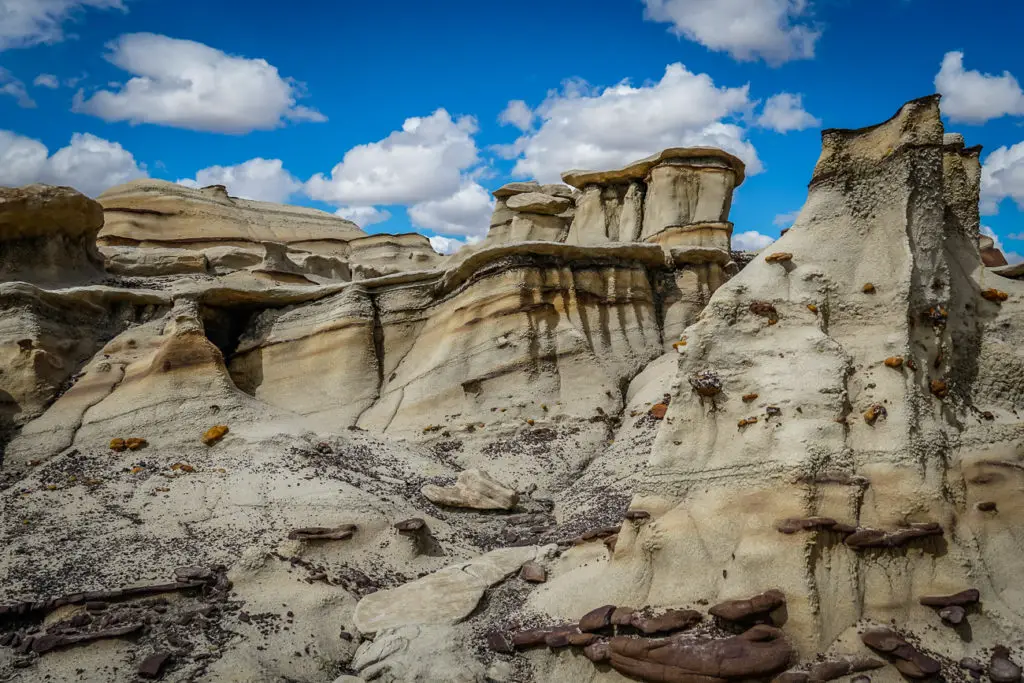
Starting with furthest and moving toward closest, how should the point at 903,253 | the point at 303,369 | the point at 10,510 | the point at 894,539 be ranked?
the point at 303,369, the point at 10,510, the point at 903,253, the point at 894,539

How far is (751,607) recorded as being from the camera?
16.0ft

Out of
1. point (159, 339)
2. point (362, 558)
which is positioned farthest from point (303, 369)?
point (362, 558)

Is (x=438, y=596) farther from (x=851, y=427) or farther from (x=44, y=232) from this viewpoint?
(x=44, y=232)

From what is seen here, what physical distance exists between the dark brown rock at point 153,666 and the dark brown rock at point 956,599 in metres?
4.93

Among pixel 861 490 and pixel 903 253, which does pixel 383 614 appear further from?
pixel 903 253

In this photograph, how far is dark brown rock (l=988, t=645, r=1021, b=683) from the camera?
458 cm

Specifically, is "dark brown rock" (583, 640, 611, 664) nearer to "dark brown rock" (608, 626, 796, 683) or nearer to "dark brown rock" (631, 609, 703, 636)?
"dark brown rock" (608, 626, 796, 683)

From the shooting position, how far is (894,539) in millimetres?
5113

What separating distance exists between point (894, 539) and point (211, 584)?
515cm

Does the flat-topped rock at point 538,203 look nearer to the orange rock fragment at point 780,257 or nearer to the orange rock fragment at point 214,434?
the orange rock fragment at point 214,434

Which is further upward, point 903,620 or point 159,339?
point 159,339

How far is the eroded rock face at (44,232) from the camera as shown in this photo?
11055mm

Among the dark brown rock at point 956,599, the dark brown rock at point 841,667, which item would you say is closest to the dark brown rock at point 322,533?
the dark brown rock at point 841,667

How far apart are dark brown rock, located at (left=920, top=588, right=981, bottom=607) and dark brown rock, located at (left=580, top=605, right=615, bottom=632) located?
6.36ft
